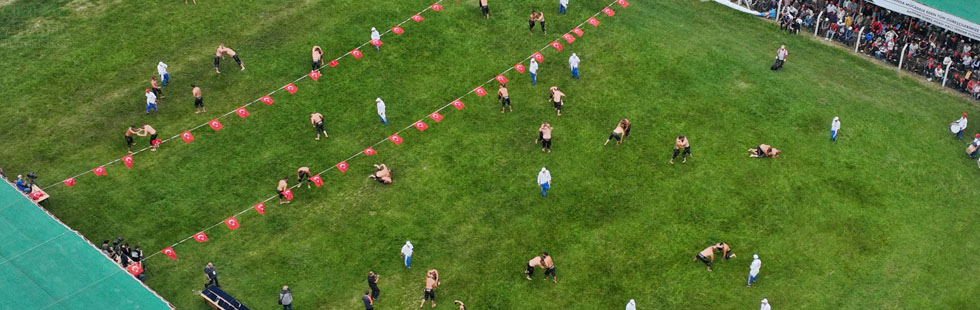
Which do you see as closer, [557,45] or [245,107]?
[245,107]

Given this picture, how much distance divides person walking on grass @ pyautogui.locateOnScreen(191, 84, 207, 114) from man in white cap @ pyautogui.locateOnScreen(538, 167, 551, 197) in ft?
56.8

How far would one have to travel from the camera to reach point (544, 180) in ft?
173

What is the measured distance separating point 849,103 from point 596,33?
13.7 metres

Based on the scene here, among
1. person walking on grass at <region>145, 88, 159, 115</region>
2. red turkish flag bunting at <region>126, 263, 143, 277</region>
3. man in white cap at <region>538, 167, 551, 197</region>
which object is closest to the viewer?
red turkish flag bunting at <region>126, 263, 143, 277</region>

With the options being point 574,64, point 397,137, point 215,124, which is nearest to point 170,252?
point 215,124

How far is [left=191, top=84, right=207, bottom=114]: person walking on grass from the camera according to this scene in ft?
187

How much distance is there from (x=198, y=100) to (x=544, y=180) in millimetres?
17697

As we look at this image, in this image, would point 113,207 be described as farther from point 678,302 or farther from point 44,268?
point 678,302

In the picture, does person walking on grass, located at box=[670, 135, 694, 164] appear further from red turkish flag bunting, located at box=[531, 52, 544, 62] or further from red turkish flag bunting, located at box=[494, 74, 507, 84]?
red turkish flag bunting, located at box=[494, 74, 507, 84]

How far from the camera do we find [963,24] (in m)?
59.2

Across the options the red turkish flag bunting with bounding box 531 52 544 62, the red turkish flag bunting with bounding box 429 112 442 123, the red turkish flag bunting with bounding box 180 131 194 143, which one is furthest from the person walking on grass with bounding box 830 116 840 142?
the red turkish flag bunting with bounding box 180 131 194 143

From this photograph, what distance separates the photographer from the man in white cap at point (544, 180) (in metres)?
52.5

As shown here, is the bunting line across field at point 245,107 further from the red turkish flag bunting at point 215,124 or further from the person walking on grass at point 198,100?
the person walking on grass at point 198,100

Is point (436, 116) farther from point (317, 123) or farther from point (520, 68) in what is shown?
point (317, 123)
